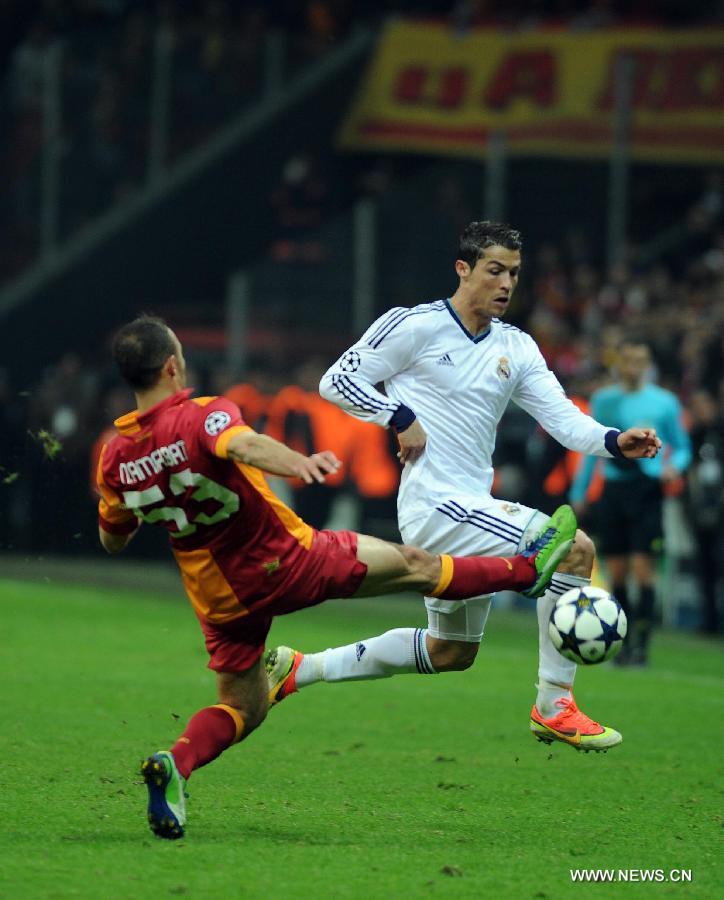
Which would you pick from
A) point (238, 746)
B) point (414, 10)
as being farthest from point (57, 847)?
point (414, 10)

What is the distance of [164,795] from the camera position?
575 cm

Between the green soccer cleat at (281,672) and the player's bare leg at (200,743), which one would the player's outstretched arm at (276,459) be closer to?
the player's bare leg at (200,743)

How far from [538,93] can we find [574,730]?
556 inches

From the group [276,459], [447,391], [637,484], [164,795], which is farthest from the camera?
[637,484]

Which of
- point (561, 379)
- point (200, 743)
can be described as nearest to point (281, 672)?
point (200, 743)

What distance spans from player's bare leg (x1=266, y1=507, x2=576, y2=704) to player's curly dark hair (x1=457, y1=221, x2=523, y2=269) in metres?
1.26

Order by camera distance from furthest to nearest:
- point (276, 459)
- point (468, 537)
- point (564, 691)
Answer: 1. point (564, 691)
2. point (468, 537)
3. point (276, 459)

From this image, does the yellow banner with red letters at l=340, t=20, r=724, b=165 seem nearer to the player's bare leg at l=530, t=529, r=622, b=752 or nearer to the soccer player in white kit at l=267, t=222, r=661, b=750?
the soccer player in white kit at l=267, t=222, r=661, b=750

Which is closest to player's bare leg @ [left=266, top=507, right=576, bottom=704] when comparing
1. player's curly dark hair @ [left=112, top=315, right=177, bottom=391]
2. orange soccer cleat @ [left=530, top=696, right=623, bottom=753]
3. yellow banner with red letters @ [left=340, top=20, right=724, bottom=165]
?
orange soccer cleat @ [left=530, top=696, right=623, bottom=753]

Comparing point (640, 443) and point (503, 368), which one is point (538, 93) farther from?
point (640, 443)

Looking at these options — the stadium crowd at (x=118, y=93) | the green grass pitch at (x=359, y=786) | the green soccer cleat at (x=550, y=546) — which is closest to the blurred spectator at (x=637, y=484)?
the green grass pitch at (x=359, y=786)

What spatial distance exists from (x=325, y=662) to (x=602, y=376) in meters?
8.99

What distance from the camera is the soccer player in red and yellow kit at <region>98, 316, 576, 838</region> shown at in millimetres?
5812

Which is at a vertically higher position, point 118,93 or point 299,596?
point 118,93
